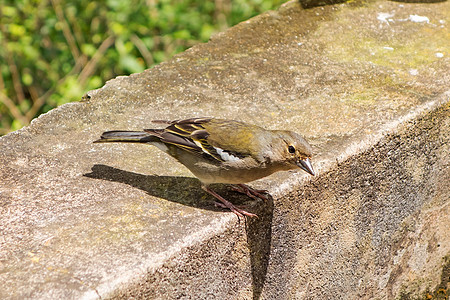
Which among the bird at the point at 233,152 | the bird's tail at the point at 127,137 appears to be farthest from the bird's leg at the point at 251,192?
→ the bird's tail at the point at 127,137

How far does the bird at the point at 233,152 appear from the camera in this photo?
293 cm

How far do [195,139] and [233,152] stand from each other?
23 cm

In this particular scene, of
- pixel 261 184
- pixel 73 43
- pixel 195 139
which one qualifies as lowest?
pixel 73 43

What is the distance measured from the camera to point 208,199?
3002mm

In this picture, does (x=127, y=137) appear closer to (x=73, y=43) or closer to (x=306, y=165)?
(x=306, y=165)

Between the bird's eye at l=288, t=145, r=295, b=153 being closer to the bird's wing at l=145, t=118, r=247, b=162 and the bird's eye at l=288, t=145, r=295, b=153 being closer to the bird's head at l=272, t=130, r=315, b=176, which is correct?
the bird's head at l=272, t=130, r=315, b=176

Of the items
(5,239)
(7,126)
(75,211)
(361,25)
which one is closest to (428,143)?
(361,25)

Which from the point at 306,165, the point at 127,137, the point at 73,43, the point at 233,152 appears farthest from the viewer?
the point at 73,43

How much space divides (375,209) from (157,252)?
63.2 inches

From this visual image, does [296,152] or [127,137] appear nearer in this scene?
[296,152]

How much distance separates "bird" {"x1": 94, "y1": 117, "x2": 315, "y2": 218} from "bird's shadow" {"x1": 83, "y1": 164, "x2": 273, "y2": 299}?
5cm

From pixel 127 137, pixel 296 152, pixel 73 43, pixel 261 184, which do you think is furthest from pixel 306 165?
pixel 73 43

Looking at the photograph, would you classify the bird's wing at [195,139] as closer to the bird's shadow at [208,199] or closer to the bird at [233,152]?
the bird at [233,152]

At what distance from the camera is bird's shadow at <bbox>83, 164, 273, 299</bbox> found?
291 centimetres
